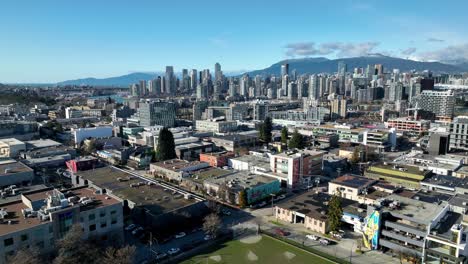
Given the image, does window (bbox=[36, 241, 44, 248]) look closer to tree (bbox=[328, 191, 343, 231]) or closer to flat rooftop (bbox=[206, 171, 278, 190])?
flat rooftop (bbox=[206, 171, 278, 190])

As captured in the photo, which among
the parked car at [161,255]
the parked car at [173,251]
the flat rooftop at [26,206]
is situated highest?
the flat rooftop at [26,206]

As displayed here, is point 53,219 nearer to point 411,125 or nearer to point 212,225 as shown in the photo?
point 212,225

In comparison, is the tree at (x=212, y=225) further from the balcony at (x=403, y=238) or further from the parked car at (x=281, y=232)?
the balcony at (x=403, y=238)

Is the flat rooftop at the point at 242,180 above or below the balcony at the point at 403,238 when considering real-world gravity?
above

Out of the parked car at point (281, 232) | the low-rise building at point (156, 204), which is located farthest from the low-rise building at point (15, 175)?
the parked car at point (281, 232)

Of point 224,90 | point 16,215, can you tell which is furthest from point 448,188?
point 224,90

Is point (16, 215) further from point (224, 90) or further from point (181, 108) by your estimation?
point (224, 90)
